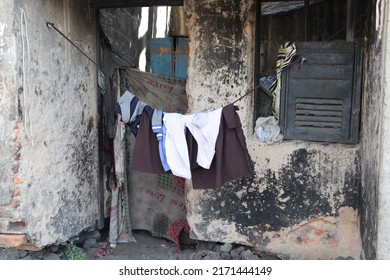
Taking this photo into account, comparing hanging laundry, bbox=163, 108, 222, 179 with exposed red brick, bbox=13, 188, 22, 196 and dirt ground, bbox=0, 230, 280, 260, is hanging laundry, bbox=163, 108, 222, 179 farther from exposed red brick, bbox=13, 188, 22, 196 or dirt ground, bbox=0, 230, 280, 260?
exposed red brick, bbox=13, 188, 22, 196

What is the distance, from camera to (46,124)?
406 cm

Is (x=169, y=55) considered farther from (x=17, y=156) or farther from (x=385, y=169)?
(x=385, y=169)

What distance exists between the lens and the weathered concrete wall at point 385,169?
320 cm

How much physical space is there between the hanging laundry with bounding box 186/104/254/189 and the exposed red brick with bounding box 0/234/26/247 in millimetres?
1489

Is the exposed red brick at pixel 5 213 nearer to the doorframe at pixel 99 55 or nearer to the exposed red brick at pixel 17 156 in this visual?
the exposed red brick at pixel 17 156

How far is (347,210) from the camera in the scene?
13.8 feet

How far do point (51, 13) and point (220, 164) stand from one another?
1.91m

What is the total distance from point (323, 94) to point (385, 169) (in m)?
1.07

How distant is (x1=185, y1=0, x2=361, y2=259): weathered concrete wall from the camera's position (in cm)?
420

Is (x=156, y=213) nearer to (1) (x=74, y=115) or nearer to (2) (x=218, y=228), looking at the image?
(2) (x=218, y=228)

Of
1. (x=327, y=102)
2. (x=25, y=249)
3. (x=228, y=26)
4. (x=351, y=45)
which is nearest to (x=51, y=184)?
(x=25, y=249)

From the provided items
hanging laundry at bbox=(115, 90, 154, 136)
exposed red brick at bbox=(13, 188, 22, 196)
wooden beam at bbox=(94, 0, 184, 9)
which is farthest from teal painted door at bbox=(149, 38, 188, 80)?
exposed red brick at bbox=(13, 188, 22, 196)

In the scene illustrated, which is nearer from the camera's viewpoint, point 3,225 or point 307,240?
point 3,225

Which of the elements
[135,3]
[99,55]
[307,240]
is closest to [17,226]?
[99,55]
